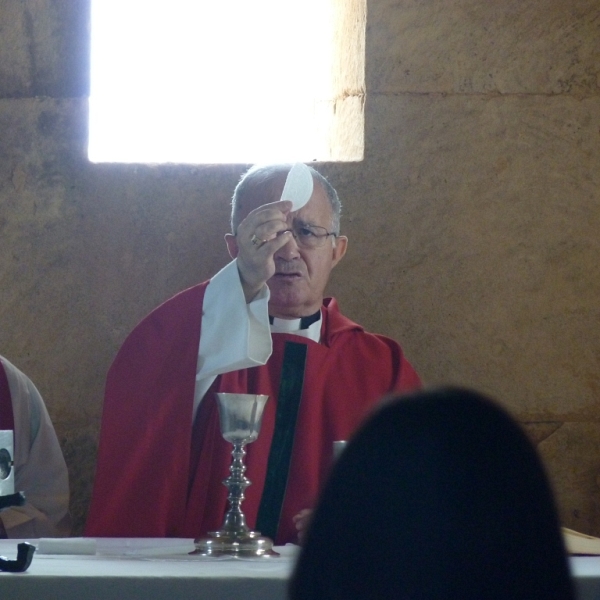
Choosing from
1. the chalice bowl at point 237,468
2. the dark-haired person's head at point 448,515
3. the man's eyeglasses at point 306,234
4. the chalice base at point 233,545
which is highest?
the man's eyeglasses at point 306,234

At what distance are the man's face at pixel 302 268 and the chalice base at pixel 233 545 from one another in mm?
1387

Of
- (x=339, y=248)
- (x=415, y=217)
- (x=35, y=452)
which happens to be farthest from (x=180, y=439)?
(x=415, y=217)

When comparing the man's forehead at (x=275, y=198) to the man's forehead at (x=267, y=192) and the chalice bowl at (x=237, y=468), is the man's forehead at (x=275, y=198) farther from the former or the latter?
the chalice bowl at (x=237, y=468)

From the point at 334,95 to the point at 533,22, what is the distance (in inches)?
33.9

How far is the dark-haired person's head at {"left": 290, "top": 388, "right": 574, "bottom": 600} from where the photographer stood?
0.65 m

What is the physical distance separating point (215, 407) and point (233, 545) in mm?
1019

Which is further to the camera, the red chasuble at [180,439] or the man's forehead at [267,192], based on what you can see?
the man's forehead at [267,192]

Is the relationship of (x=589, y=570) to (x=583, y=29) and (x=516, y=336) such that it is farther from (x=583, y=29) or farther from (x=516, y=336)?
(x=583, y=29)

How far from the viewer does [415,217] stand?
411 cm

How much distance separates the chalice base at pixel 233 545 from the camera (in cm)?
211

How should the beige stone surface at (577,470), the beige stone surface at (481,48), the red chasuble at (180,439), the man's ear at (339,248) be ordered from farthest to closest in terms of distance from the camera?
the beige stone surface at (481,48) < the beige stone surface at (577,470) < the man's ear at (339,248) < the red chasuble at (180,439)

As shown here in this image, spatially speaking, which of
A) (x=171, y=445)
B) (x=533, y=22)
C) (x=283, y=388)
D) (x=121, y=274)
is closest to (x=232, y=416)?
(x=171, y=445)

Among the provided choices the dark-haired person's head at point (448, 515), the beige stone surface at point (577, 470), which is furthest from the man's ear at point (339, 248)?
the dark-haired person's head at point (448, 515)

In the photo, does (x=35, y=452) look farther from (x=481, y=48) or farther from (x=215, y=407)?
Result: (x=481, y=48)
